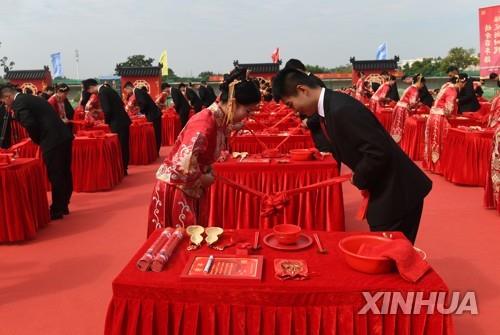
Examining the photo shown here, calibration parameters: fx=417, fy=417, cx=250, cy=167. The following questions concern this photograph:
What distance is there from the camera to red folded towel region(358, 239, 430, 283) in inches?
47.6

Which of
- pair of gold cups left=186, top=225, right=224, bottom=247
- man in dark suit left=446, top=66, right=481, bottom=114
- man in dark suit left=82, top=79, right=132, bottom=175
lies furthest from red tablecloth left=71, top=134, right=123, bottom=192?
man in dark suit left=446, top=66, right=481, bottom=114

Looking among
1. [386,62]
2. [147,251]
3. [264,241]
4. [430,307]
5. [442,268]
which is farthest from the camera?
[386,62]

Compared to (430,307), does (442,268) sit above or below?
below

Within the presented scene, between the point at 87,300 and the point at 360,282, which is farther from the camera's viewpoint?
the point at 87,300

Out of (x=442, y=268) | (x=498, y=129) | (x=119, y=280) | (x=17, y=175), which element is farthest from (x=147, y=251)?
(x=498, y=129)

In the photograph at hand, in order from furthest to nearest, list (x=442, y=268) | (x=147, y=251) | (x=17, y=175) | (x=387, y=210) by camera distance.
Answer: (x=17, y=175) < (x=442, y=268) < (x=387, y=210) < (x=147, y=251)

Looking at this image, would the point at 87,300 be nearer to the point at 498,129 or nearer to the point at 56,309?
the point at 56,309

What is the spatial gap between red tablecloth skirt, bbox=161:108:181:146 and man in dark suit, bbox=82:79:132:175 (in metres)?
3.51

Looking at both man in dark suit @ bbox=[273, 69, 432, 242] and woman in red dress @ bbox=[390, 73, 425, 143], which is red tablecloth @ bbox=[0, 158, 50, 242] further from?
woman in red dress @ bbox=[390, 73, 425, 143]

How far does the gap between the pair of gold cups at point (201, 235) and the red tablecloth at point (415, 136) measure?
5512mm

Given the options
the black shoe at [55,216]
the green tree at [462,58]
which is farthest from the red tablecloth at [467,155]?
the green tree at [462,58]

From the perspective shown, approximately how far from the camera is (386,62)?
50.4 feet

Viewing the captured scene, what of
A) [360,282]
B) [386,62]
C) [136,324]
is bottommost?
[136,324]

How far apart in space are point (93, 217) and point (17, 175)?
0.90m
